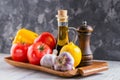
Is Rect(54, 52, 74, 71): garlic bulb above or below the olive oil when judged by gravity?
below

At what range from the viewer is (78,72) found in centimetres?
113

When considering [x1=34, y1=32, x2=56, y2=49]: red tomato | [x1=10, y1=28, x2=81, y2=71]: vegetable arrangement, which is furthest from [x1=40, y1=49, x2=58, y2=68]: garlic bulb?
[x1=34, y1=32, x2=56, y2=49]: red tomato

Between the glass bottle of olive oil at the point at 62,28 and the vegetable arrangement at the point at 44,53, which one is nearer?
the vegetable arrangement at the point at 44,53

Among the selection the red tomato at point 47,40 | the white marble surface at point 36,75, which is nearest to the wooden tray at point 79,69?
the white marble surface at point 36,75

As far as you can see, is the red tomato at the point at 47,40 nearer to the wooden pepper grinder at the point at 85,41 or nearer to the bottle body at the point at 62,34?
the bottle body at the point at 62,34

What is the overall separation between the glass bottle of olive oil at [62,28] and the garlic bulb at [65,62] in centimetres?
15

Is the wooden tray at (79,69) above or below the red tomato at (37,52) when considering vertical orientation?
below

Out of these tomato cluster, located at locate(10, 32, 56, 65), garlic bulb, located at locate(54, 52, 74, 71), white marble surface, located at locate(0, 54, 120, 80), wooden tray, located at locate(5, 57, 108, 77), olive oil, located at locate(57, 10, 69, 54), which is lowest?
white marble surface, located at locate(0, 54, 120, 80)

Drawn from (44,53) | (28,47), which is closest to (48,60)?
(44,53)

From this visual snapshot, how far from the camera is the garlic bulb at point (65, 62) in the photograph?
1.12 metres

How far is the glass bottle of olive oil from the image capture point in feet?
4.08

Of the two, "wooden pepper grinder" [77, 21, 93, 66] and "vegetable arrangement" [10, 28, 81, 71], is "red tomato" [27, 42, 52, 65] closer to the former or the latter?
"vegetable arrangement" [10, 28, 81, 71]

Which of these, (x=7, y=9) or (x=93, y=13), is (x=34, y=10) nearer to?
(x=7, y=9)

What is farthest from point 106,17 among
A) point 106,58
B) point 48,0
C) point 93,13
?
point 48,0
